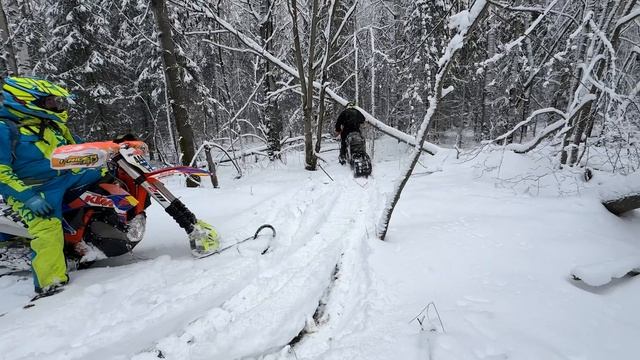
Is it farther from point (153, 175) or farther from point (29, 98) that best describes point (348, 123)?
point (29, 98)

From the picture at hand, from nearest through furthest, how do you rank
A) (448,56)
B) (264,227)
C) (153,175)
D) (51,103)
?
(448,56) < (51,103) < (153,175) < (264,227)

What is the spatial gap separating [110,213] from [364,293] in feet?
8.78

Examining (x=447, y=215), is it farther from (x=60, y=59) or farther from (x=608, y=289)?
(x=60, y=59)

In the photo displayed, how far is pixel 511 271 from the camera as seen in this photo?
286cm

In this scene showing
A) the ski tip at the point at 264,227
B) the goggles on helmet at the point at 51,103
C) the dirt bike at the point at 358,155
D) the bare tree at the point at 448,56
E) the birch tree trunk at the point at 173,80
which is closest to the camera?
the bare tree at the point at 448,56

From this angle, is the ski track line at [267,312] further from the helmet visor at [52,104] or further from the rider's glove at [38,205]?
the helmet visor at [52,104]

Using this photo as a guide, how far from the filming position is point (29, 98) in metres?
3.00

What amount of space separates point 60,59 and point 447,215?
20.3 metres

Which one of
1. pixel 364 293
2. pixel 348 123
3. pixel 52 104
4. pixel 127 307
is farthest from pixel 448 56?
pixel 348 123

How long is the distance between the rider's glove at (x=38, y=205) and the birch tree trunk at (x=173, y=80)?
4074 millimetres

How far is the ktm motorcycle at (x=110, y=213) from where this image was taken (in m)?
3.28

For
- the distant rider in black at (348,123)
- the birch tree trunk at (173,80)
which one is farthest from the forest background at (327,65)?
the distant rider in black at (348,123)

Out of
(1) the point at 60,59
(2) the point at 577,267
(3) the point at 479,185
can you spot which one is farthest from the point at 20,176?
(1) the point at 60,59

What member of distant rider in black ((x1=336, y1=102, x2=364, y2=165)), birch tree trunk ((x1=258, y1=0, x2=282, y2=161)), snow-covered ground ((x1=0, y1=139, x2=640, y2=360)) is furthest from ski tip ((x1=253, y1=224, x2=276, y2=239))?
birch tree trunk ((x1=258, y1=0, x2=282, y2=161))
